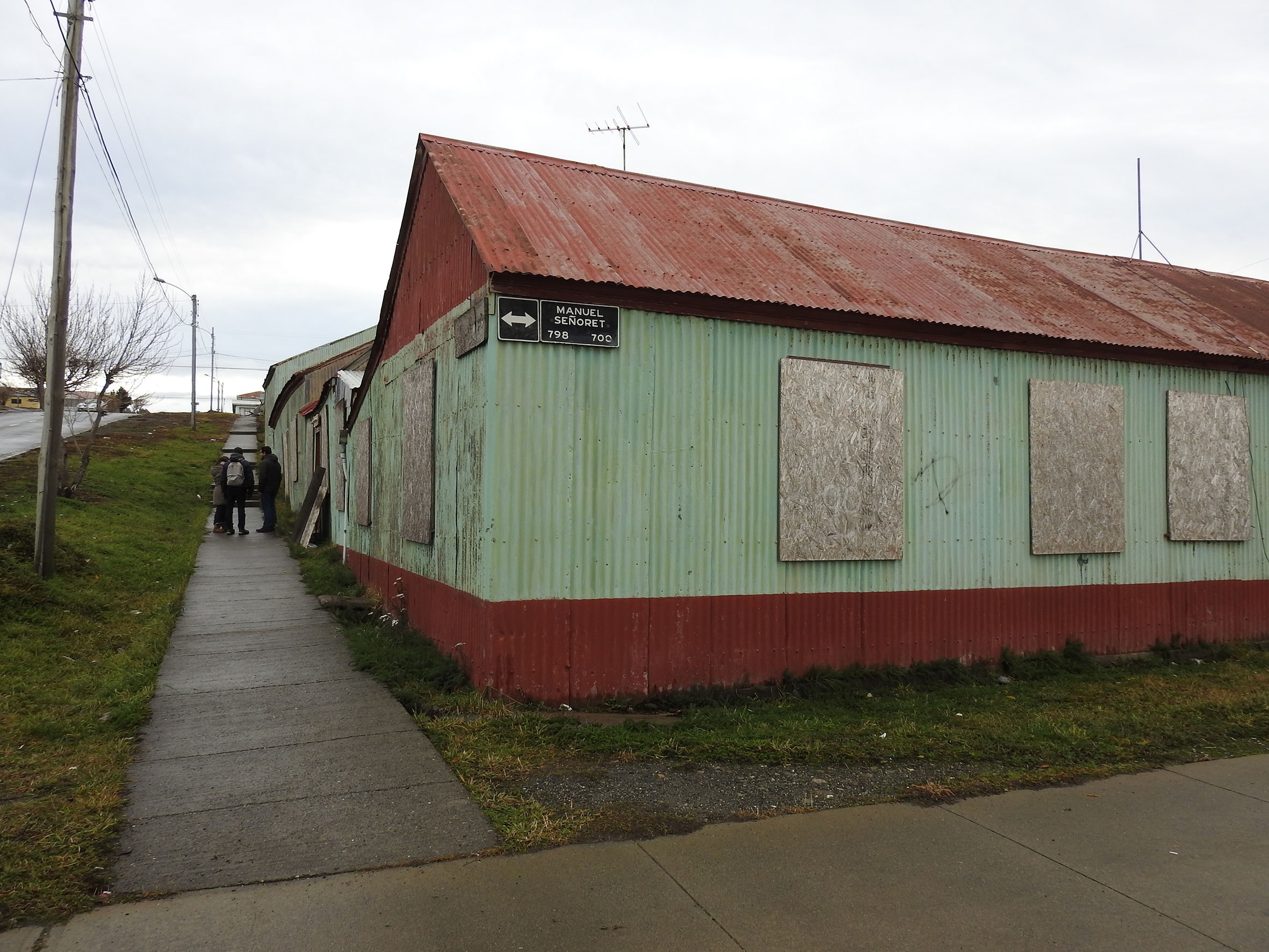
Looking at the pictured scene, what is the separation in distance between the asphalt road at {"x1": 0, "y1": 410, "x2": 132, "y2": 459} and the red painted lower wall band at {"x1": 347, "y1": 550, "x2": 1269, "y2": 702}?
11.3 m

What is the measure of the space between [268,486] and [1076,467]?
50.5ft

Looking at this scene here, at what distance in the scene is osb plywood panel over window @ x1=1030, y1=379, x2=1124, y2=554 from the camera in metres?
9.48

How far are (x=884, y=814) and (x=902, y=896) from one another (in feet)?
3.47

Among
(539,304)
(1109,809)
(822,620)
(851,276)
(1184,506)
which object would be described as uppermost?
(851,276)

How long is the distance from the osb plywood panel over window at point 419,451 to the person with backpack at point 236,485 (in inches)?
371

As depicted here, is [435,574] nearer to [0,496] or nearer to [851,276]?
[851,276]

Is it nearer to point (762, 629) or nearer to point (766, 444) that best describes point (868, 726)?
point (762, 629)

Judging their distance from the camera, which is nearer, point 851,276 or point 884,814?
point 884,814

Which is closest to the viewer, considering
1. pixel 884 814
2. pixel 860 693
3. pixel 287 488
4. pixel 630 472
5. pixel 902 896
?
pixel 902 896

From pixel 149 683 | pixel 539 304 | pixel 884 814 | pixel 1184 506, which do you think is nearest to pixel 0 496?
pixel 149 683

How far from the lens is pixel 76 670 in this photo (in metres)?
8.20

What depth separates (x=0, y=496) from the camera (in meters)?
16.7

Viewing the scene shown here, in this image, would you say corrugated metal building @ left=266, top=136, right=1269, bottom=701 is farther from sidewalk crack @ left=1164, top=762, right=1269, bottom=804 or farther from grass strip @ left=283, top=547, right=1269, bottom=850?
sidewalk crack @ left=1164, top=762, right=1269, bottom=804

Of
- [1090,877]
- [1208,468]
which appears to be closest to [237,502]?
[1208,468]
